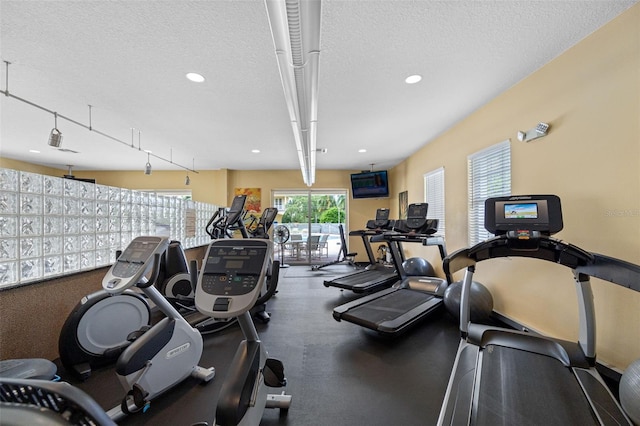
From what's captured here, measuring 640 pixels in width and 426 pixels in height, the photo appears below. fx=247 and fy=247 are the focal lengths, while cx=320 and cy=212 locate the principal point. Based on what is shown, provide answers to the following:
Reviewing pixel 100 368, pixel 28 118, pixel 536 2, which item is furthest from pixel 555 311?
pixel 28 118

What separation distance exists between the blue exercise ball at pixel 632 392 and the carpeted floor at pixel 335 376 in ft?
3.21

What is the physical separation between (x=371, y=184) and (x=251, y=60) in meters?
5.39

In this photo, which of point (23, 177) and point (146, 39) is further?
point (146, 39)

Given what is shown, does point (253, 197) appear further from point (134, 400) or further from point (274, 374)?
point (274, 374)

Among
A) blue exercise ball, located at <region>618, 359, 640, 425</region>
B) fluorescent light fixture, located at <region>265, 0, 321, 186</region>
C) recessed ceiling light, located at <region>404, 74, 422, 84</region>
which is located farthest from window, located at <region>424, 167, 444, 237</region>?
blue exercise ball, located at <region>618, 359, 640, 425</region>

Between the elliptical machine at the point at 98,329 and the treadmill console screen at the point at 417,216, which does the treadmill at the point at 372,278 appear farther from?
the elliptical machine at the point at 98,329

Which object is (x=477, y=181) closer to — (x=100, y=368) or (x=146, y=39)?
(x=146, y=39)

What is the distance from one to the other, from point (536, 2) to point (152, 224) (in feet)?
15.0

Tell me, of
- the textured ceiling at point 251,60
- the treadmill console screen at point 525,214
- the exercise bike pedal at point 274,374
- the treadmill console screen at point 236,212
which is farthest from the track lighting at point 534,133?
the treadmill console screen at point 236,212

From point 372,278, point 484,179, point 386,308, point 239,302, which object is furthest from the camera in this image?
point 372,278

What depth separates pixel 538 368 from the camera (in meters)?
1.93

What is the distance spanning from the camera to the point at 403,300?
11.4 feet

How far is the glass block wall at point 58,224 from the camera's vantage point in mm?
1836

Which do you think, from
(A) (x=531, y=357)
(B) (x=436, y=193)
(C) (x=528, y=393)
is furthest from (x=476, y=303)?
(B) (x=436, y=193)
